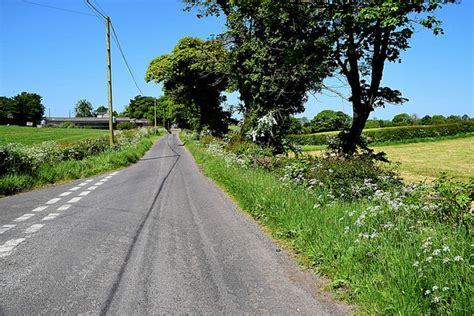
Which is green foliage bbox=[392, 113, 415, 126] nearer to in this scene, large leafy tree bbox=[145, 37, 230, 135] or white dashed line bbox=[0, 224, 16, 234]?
large leafy tree bbox=[145, 37, 230, 135]

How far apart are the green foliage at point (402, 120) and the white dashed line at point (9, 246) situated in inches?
2605

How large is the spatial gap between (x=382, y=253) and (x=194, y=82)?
117 feet

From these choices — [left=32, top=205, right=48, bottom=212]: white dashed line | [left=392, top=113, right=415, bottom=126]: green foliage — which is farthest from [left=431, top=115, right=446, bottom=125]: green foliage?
[left=32, top=205, right=48, bottom=212]: white dashed line

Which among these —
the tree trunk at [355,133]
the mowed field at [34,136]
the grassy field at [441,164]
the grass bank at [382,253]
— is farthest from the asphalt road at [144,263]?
the mowed field at [34,136]

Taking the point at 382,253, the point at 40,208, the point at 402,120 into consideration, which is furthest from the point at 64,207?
the point at 402,120

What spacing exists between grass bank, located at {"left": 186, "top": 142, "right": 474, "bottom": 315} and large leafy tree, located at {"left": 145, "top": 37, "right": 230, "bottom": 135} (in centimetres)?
2734

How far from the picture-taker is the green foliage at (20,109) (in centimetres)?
11557

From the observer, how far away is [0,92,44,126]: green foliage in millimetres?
115569

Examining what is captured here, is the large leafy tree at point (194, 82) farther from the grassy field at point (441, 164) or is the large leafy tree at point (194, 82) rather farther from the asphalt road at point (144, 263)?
the asphalt road at point (144, 263)

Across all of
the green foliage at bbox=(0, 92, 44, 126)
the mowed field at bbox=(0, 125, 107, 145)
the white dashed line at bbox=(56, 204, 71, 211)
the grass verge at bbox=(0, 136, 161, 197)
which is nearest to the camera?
the white dashed line at bbox=(56, 204, 71, 211)

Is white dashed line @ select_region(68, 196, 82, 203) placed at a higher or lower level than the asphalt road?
lower

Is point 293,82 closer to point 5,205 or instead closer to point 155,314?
point 5,205

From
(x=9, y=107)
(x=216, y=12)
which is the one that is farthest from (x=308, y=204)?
(x=9, y=107)

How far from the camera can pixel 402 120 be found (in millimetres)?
69188
